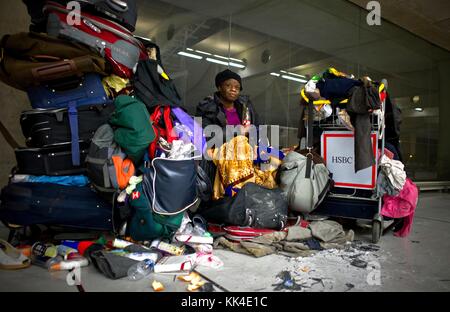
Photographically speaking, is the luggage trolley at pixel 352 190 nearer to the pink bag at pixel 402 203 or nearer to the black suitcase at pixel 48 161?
the pink bag at pixel 402 203

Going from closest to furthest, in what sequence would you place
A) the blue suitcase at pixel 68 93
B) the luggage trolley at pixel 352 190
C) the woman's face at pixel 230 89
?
the blue suitcase at pixel 68 93
the luggage trolley at pixel 352 190
the woman's face at pixel 230 89

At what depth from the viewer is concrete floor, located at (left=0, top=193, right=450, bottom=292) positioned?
1513mm

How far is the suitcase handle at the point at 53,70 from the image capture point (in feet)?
6.72

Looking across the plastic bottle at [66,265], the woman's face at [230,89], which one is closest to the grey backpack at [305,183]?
the woman's face at [230,89]

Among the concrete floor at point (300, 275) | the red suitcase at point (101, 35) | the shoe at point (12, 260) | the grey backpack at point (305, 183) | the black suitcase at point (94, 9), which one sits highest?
the black suitcase at point (94, 9)

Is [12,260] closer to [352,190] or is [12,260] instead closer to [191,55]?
[352,190]

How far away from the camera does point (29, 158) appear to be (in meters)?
2.08

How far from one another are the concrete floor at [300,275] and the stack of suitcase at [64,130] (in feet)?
1.38

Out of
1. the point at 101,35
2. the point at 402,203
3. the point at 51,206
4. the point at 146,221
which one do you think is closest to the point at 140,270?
the point at 146,221

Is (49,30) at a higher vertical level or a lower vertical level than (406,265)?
higher

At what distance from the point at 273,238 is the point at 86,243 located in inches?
51.9

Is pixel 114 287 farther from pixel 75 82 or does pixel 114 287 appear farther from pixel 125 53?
pixel 125 53

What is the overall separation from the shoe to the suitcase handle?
1155mm
